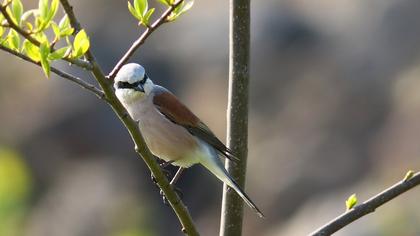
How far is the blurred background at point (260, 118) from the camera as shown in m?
9.70

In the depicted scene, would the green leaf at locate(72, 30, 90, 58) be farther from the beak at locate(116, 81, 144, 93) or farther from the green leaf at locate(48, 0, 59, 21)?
the beak at locate(116, 81, 144, 93)

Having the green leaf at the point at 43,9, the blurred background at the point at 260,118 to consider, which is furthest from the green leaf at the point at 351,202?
the blurred background at the point at 260,118

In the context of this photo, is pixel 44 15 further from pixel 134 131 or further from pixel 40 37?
pixel 134 131

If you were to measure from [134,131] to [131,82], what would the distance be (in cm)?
139

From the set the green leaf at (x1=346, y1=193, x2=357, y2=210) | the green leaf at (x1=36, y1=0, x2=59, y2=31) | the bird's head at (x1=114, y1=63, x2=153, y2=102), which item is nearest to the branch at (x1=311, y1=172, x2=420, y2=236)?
the green leaf at (x1=346, y1=193, x2=357, y2=210)

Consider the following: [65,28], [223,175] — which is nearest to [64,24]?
[65,28]

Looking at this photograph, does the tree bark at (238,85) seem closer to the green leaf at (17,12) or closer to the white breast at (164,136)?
the green leaf at (17,12)

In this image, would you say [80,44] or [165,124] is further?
[165,124]

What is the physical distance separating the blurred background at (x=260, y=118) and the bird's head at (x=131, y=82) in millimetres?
Result: 4830

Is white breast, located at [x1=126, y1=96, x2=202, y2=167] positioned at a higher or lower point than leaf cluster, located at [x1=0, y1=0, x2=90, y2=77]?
lower

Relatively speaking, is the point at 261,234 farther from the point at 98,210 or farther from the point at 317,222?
the point at 98,210

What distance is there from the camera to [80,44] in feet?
6.50

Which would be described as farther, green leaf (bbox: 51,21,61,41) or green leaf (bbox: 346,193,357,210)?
green leaf (bbox: 346,193,357,210)

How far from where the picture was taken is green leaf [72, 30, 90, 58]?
1976 millimetres
